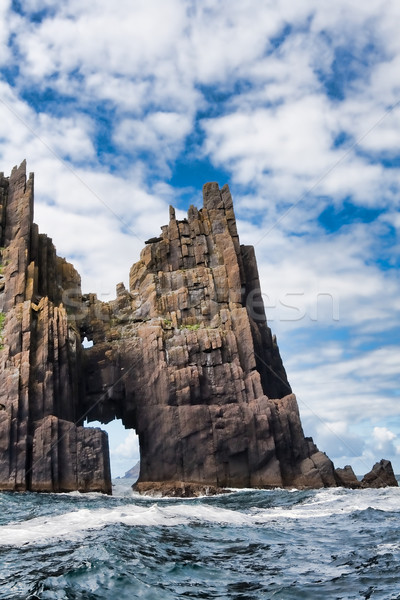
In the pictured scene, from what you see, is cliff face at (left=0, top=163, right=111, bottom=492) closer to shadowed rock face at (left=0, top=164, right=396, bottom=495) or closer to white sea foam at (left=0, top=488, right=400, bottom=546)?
shadowed rock face at (left=0, top=164, right=396, bottom=495)

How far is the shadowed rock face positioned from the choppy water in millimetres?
21510

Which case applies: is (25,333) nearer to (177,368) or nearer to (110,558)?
(177,368)

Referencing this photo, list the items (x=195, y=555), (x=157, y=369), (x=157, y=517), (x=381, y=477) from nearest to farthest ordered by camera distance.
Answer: (x=195, y=555)
(x=157, y=517)
(x=381, y=477)
(x=157, y=369)

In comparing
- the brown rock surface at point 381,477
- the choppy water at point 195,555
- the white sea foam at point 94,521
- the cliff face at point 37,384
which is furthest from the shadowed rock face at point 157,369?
the white sea foam at point 94,521

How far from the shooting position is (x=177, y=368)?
2340 inches

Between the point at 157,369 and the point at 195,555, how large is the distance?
141 feet

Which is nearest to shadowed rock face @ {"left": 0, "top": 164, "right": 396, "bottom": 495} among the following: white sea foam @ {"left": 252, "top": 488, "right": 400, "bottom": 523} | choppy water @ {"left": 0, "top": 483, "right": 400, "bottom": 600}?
white sea foam @ {"left": 252, "top": 488, "right": 400, "bottom": 523}

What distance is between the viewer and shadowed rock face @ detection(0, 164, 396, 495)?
50.4m

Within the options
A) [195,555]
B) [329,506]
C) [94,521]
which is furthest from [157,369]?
[195,555]

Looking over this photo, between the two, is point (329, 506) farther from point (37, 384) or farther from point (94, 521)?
point (37, 384)

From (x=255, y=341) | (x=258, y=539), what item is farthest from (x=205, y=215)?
(x=258, y=539)

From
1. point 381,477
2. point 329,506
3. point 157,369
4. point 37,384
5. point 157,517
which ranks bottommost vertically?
point 329,506

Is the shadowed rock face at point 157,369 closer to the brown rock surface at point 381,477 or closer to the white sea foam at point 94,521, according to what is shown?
the brown rock surface at point 381,477

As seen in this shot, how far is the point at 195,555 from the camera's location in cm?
1728
